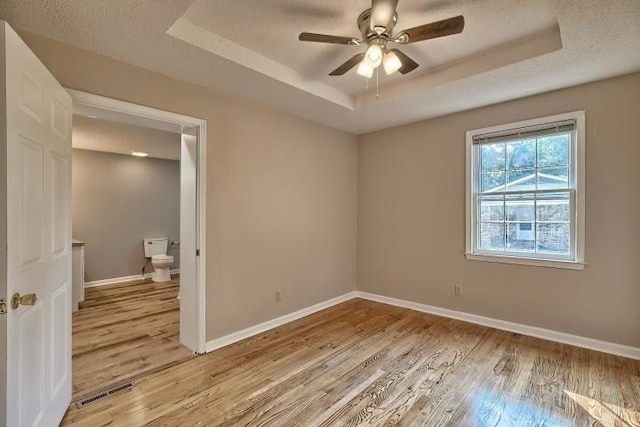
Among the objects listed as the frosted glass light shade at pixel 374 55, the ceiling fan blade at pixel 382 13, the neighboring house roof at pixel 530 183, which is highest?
the ceiling fan blade at pixel 382 13

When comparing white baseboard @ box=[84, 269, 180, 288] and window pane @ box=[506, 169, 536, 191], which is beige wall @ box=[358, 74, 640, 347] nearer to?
window pane @ box=[506, 169, 536, 191]

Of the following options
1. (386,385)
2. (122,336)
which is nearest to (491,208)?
(386,385)

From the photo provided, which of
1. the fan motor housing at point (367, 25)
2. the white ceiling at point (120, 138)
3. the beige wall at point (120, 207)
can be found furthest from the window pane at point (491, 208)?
the beige wall at point (120, 207)

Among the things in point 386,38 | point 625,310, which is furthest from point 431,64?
point 625,310

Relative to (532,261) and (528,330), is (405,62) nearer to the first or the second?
(532,261)

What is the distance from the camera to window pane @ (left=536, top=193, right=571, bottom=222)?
3.14 m

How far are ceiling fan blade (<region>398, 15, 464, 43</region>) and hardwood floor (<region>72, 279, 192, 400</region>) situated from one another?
A: 309cm

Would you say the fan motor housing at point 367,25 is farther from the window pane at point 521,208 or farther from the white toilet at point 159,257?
the white toilet at point 159,257

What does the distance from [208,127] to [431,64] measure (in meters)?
2.12

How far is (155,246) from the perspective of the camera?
617cm

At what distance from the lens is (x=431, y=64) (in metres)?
2.88

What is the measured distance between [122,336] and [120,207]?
129 inches

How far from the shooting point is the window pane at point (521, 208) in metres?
3.35

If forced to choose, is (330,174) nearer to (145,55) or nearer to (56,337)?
(145,55)
